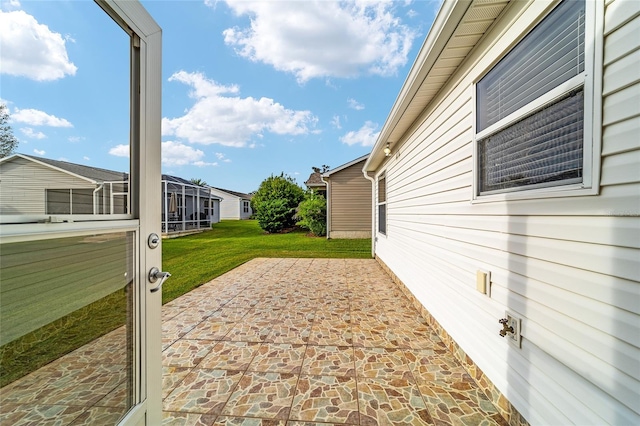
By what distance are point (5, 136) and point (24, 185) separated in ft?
0.57

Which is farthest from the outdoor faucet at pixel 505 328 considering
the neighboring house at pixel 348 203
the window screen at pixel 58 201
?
the neighboring house at pixel 348 203

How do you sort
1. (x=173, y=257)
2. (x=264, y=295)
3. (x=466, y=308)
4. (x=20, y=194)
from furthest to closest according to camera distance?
(x=173, y=257), (x=264, y=295), (x=466, y=308), (x=20, y=194)

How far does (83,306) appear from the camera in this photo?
46.5 inches

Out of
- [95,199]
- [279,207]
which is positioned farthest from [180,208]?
[95,199]

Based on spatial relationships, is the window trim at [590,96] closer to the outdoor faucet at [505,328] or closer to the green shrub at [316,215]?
the outdoor faucet at [505,328]

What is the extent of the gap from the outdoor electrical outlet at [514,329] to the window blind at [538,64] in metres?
1.40

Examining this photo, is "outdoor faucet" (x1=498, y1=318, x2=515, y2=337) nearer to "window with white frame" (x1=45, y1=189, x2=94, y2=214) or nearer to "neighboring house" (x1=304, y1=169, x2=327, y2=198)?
"window with white frame" (x1=45, y1=189, x2=94, y2=214)

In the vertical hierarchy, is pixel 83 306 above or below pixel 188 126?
below

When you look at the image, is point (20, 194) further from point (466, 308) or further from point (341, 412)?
point (466, 308)

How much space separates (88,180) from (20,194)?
288 mm

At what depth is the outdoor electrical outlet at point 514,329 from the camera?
5.41ft

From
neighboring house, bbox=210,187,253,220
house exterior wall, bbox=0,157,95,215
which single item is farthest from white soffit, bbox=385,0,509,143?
neighboring house, bbox=210,187,253,220

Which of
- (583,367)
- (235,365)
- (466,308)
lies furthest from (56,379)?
(466,308)

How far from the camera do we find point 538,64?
1559 mm
